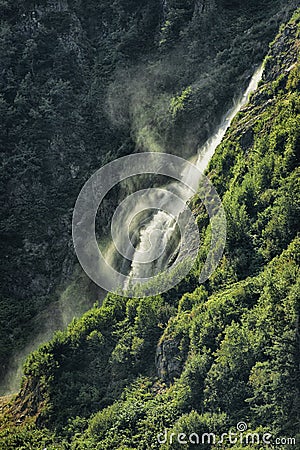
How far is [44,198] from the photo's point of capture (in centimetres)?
3809

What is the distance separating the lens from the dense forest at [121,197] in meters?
20.6

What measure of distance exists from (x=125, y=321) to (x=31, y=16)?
965 inches

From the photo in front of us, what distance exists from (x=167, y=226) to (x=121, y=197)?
6522 mm

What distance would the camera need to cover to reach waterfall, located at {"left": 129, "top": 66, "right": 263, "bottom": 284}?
92.2 feet

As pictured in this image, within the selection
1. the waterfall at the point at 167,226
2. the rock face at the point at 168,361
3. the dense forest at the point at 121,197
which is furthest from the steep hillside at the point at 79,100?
the rock face at the point at 168,361

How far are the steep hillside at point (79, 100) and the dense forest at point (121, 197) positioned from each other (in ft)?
0.28

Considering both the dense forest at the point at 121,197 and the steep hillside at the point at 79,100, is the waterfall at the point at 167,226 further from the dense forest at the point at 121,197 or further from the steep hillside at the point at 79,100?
the steep hillside at the point at 79,100

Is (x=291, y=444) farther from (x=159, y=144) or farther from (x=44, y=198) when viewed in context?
(x=44, y=198)

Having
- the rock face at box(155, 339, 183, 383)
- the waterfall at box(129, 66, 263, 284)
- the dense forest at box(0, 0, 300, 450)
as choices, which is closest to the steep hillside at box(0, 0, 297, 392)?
the dense forest at box(0, 0, 300, 450)

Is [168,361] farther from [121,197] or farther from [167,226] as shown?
[121,197]

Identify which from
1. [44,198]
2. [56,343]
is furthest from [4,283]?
[56,343]

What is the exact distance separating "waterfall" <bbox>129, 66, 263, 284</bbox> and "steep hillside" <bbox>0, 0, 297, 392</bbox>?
3.97 feet

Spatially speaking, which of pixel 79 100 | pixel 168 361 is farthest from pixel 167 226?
pixel 79 100

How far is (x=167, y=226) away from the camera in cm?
2922
